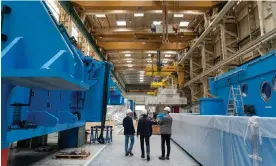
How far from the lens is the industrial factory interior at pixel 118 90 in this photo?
2338mm

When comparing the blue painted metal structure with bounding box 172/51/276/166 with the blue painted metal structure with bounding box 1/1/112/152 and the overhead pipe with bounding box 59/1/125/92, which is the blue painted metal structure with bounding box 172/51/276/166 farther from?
the overhead pipe with bounding box 59/1/125/92

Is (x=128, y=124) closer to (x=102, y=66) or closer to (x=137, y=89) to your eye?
(x=102, y=66)

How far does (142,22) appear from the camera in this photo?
1655 cm

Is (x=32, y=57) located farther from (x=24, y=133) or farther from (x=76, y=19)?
(x=76, y=19)

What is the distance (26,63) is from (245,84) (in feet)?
19.6

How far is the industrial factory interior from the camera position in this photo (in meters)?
2.34

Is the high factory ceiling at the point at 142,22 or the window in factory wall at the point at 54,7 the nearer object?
the window in factory wall at the point at 54,7

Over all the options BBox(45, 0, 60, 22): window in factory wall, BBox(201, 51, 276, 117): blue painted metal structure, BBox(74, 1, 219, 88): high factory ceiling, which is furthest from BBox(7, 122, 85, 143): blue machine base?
BBox(74, 1, 219, 88): high factory ceiling

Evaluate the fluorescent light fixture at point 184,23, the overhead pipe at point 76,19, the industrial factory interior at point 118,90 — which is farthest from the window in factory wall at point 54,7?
the fluorescent light fixture at point 184,23

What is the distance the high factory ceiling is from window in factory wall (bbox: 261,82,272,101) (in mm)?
7948

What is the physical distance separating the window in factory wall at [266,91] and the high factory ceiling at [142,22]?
795cm

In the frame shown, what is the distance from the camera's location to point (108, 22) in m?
16.2

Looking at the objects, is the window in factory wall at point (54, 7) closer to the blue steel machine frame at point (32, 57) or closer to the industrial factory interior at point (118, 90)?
the industrial factory interior at point (118, 90)

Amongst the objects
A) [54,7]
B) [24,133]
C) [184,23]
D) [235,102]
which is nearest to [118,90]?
[235,102]
